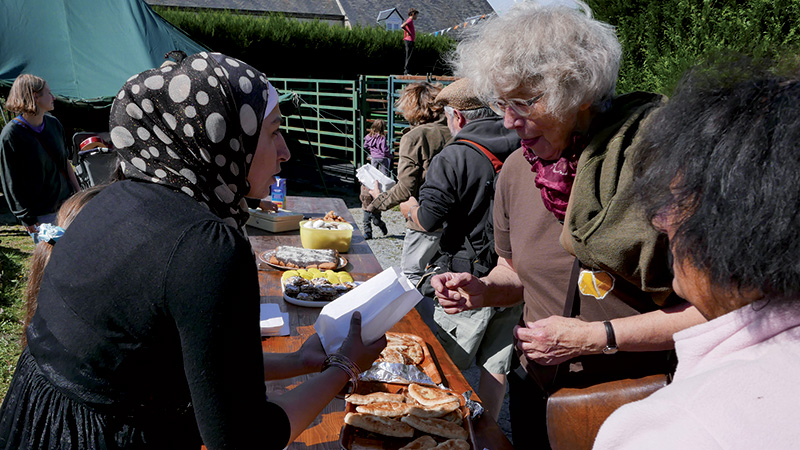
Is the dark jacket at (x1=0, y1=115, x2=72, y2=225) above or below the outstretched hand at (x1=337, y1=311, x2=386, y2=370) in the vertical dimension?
below

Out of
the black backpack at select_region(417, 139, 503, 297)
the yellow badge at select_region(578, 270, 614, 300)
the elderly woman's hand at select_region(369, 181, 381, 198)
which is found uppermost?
the yellow badge at select_region(578, 270, 614, 300)

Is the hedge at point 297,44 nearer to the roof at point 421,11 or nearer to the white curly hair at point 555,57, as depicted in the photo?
the white curly hair at point 555,57

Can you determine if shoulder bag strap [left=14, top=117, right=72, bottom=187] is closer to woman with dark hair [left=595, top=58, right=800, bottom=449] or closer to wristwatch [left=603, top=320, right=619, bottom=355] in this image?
wristwatch [left=603, top=320, right=619, bottom=355]

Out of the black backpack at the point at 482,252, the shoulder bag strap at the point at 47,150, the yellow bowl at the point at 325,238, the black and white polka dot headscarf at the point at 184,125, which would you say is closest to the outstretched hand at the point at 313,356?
the black and white polka dot headscarf at the point at 184,125

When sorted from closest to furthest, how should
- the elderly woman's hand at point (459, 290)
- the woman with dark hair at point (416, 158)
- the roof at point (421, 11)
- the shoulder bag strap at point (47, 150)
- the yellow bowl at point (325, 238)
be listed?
1. the elderly woman's hand at point (459, 290)
2. the yellow bowl at point (325, 238)
3. the woman with dark hair at point (416, 158)
4. the shoulder bag strap at point (47, 150)
5. the roof at point (421, 11)

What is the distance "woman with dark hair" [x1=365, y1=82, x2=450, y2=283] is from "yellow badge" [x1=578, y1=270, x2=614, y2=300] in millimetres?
2306

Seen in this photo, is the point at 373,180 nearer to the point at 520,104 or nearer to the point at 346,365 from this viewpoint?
the point at 520,104

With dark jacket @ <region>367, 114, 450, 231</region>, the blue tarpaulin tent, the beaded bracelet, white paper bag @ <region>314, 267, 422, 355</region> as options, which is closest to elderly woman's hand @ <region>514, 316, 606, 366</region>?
white paper bag @ <region>314, 267, 422, 355</region>

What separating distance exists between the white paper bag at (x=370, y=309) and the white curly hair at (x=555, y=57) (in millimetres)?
696

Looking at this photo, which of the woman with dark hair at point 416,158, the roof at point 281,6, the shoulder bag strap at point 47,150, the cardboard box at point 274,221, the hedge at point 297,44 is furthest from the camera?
the roof at point 281,6

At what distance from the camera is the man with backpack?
274cm

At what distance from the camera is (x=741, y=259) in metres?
0.66

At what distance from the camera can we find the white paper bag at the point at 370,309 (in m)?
1.53

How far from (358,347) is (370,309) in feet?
0.48
